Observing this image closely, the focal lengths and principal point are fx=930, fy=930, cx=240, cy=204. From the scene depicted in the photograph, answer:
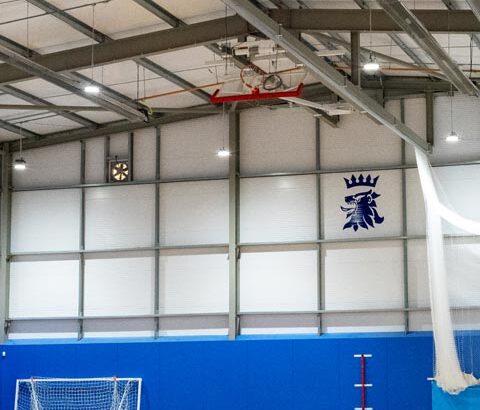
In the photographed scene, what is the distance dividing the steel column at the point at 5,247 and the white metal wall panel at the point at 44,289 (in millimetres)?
161

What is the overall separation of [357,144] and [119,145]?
5.69 meters

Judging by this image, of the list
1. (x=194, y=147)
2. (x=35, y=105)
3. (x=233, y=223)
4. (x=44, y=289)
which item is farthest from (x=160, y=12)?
(x=44, y=289)

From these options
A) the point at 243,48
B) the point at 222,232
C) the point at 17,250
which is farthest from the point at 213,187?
the point at 243,48

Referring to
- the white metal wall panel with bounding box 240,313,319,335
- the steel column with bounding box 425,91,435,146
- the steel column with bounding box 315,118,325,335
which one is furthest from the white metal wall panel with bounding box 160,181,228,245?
the steel column with bounding box 425,91,435,146

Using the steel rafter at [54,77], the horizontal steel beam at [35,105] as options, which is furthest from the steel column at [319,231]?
the horizontal steel beam at [35,105]

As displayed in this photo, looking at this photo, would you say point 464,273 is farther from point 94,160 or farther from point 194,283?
point 94,160

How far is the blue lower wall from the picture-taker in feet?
64.6

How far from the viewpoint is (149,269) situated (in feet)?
70.8

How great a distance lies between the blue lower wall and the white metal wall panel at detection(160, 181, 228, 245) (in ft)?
7.80

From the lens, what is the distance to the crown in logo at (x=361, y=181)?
20.4 meters

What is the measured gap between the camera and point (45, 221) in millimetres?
22438

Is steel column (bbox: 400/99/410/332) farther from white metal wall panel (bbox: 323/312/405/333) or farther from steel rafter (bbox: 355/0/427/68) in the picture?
steel rafter (bbox: 355/0/427/68)

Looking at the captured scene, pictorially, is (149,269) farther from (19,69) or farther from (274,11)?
(274,11)

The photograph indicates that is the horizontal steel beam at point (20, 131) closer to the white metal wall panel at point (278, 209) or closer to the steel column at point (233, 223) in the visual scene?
the steel column at point (233, 223)
